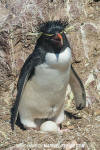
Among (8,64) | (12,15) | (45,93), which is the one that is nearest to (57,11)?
(12,15)

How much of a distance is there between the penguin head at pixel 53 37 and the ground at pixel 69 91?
102cm

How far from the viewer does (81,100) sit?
4.99 metres

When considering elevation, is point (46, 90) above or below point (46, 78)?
below

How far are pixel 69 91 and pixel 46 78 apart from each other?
133cm

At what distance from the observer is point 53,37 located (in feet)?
13.0

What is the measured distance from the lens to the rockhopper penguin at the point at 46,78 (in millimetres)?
4035

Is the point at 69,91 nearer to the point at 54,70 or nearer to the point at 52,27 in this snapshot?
the point at 54,70

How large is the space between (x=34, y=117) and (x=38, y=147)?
56 centimetres

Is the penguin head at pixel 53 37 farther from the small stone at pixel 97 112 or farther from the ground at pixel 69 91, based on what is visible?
the small stone at pixel 97 112

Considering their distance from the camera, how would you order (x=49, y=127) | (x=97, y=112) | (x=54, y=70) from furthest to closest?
(x=97, y=112)
(x=49, y=127)
(x=54, y=70)

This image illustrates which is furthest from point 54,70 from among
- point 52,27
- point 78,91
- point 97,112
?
point 97,112

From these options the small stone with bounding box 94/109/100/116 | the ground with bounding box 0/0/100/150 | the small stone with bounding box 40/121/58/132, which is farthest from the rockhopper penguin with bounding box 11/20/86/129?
the small stone with bounding box 94/109/100/116

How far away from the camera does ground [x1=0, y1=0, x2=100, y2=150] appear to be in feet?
14.0

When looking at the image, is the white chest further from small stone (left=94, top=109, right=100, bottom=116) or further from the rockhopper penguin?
small stone (left=94, top=109, right=100, bottom=116)
